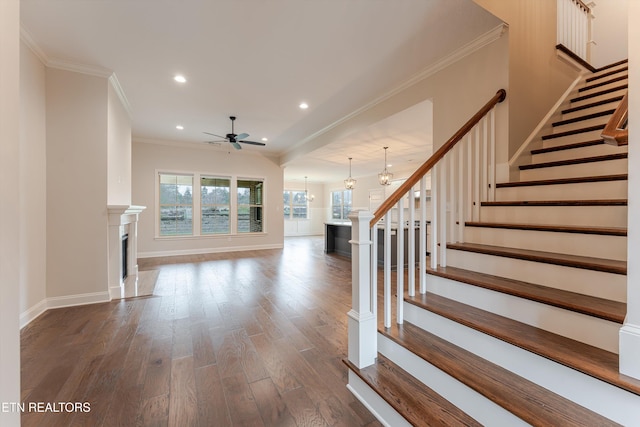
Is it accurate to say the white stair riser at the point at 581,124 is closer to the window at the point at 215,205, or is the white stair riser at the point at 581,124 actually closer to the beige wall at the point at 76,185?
the beige wall at the point at 76,185

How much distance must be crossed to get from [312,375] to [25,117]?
143 inches

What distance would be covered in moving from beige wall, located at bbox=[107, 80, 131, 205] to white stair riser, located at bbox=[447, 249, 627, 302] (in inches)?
161

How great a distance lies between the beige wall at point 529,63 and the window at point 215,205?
6.64m

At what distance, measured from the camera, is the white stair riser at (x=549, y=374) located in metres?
1.00

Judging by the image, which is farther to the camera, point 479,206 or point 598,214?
point 479,206

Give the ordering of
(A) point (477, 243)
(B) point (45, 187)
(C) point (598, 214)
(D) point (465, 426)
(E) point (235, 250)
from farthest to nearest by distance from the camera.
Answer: (E) point (235, 250) → (B) point (45, 187) → (A) point (477, 243) → (C) point (598, 214) → (D) point (465, 426)

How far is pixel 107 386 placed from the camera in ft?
5.72

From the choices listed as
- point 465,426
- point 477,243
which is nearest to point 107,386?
point 465,426

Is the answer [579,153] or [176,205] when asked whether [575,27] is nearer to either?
[579,153]

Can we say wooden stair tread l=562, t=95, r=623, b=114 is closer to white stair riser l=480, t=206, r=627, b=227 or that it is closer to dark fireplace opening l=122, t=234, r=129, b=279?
white stair riser l=480, t=206, r=627, b=227

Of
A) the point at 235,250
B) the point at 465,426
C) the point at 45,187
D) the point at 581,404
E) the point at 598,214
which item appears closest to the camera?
the point at 581,404

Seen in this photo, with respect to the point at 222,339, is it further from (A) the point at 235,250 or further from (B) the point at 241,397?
(A) the point at 235,250

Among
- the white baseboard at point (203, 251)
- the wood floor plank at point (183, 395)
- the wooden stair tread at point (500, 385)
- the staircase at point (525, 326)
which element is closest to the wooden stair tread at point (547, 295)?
the staircase at point (525, 326)

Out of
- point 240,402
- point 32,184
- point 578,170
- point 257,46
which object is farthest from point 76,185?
point 578,170
